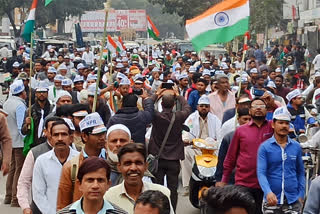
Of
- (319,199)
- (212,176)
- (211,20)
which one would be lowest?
(212,176)

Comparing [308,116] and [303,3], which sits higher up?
[303,3]

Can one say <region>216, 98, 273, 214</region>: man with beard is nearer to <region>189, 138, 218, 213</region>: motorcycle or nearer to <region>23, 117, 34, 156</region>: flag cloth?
<region>189, 138, 218, 213</region>: motorcycle

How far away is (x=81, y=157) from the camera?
629 centimetres

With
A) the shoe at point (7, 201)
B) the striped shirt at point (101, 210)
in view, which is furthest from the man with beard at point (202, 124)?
the striped shirt at point (101, 210)

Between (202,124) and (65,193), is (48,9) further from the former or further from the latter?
(65,193)

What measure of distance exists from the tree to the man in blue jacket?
55.5 meters

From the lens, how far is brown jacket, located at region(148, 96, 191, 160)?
391 inches

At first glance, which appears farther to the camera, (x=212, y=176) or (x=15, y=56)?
(x=15, y=56)

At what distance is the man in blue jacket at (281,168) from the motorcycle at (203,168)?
2.97m

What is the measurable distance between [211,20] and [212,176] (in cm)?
200

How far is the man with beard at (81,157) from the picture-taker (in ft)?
19.7

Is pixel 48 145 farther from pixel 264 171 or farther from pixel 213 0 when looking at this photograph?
pixel 213 0

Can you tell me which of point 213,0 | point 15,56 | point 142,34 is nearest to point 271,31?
point 213,0

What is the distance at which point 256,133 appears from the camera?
Answer: 315 inches
